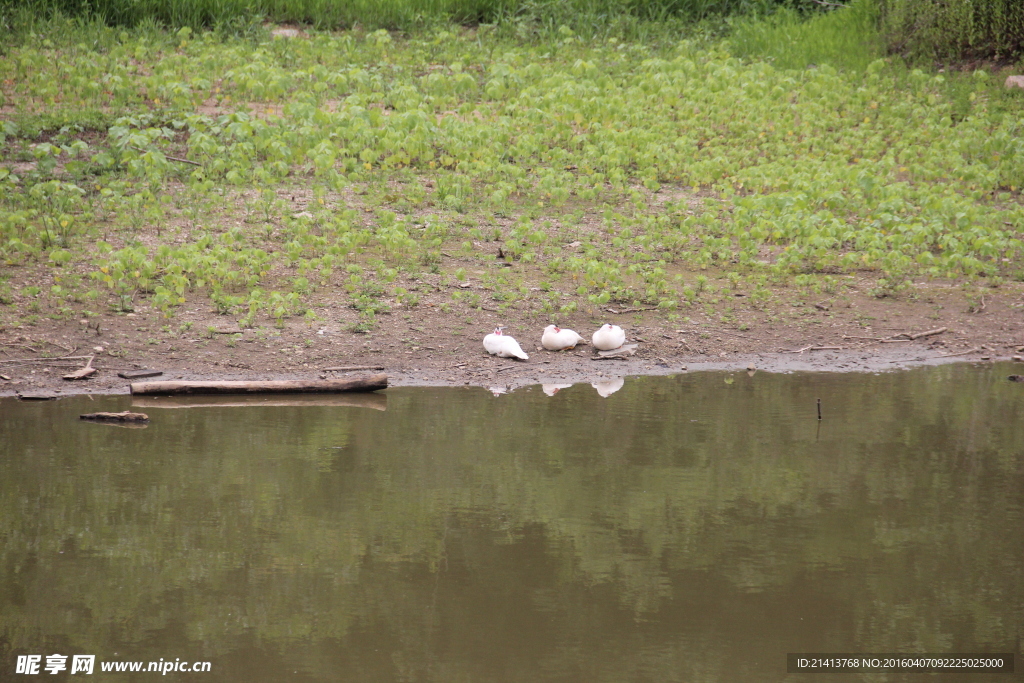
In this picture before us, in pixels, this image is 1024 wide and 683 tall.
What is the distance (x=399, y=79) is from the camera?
13336mm

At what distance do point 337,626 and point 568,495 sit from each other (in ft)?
4.88

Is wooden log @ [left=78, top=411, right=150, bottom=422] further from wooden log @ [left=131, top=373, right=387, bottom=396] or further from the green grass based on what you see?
the green grass

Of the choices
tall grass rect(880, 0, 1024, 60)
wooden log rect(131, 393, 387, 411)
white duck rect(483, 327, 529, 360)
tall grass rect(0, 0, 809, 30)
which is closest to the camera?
wooden log rect(131, 393, 387, 411)

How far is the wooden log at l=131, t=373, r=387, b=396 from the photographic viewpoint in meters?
6.28

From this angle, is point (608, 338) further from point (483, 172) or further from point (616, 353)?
point (483, 172)

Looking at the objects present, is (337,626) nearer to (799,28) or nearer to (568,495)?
(568,495)

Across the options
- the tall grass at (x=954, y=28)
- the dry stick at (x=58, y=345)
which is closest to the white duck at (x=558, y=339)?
the dry stick at (x=58, y=345)

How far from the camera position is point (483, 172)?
10.5 m

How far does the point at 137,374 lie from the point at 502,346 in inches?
86.8

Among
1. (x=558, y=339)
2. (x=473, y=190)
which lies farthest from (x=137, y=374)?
(x=473, y=190)

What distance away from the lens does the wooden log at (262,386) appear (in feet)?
20.6

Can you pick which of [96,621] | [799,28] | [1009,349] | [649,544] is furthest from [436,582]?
[799,28]

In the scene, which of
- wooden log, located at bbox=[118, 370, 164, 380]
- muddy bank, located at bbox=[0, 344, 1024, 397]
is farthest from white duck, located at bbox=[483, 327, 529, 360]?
wooden log, located at bbox=[118, 370, 164, 380]

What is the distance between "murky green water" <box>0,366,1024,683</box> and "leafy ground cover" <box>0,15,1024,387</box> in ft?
4.83
